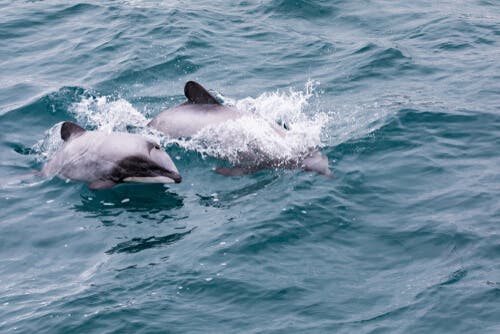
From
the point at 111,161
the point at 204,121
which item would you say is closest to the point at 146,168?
the point at 111,161

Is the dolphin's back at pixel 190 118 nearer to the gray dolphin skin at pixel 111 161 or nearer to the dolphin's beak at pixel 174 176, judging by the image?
the gray dolphin skin at pixel 111 161

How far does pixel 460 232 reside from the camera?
13000mm

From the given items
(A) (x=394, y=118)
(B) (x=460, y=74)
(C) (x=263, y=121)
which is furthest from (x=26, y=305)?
(B) (x=460, y=74)

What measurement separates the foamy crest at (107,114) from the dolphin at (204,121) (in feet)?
2.33

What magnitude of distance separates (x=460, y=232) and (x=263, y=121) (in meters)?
4.96

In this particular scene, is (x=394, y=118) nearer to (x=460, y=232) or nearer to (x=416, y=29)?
(x=460, y=232)

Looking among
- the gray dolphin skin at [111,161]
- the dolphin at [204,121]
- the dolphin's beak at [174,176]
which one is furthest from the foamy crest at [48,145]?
the dolphin's beak at [174,176]

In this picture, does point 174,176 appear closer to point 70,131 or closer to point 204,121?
point 204,121

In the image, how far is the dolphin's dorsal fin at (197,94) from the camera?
16578mm

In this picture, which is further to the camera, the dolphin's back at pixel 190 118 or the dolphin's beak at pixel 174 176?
the dolphin's back at pixel 190 118

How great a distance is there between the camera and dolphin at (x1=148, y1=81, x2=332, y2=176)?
51.0 ft

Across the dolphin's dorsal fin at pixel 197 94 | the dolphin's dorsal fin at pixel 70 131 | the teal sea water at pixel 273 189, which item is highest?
the dolphin's dorsal fin at pixel 197 94

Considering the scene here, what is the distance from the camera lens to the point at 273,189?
14.8m

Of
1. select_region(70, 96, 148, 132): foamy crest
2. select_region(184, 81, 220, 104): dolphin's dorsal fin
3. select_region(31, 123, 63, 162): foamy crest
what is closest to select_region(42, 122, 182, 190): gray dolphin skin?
select_region(31, 123, 63, 162): foamy crest
